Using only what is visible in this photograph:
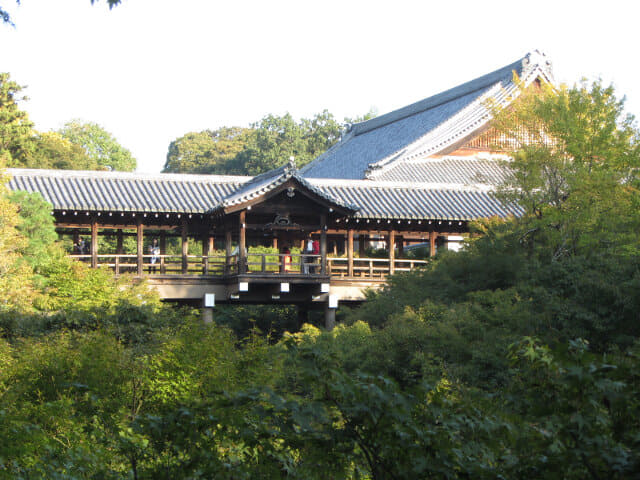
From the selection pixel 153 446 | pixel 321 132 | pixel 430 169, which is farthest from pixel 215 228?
pixel 321 132

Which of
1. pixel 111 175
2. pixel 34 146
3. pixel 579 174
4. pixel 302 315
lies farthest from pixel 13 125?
pixel 579 174

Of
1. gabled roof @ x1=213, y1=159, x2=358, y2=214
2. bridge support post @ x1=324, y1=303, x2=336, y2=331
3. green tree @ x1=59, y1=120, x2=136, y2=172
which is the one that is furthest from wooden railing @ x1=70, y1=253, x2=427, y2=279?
green tree @ x1=59, y1=120, x2=136, y2=172

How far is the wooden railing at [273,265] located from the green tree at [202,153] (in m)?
34.2

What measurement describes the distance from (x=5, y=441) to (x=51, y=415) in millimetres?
2001

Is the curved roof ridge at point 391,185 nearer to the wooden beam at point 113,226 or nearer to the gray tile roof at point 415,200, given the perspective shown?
the gray tile roof at point 415,200

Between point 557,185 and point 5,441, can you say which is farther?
point 557,185

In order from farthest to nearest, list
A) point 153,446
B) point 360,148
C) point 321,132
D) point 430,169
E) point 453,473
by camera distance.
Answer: point 321,132 < point 360,148 < point 430,169 < point 153,446 < point 453,473

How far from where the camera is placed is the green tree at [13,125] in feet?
134

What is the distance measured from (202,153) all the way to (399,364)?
50151 millimetres

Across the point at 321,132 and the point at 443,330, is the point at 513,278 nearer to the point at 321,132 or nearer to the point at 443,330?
the point at 443,330

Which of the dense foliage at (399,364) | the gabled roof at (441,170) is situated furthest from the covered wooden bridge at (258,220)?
the gabled roof at (441,170)

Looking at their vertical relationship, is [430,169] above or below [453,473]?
above

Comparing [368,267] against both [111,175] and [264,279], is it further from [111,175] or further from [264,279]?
[111,175]

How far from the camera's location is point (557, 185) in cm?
1742
